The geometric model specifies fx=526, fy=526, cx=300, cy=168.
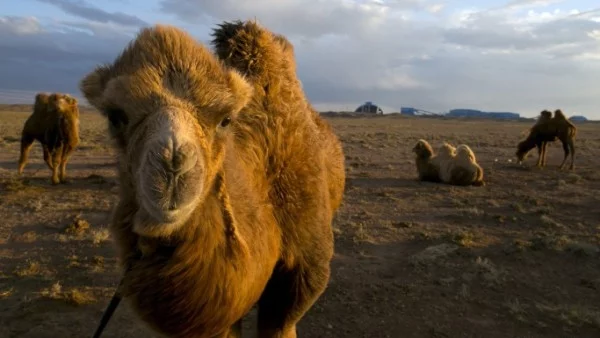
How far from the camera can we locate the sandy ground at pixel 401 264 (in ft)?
18.2

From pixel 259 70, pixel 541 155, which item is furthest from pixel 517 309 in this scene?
pixel 541 155

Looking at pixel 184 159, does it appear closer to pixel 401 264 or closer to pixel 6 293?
pixel 6 293

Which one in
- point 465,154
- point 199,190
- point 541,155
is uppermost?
point 199,190

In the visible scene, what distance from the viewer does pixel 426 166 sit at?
14.7 m

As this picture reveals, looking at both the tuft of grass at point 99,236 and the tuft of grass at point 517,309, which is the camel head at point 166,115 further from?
the tuft of grass at point 99,236

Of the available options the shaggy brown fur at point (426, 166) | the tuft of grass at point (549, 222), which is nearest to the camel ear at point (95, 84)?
the tuft of grass at point (549, 222)

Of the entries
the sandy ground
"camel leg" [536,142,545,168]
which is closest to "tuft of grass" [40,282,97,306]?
the sandy ground

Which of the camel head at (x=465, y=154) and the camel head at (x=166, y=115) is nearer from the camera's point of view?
the camel head at (x=166, y=115)

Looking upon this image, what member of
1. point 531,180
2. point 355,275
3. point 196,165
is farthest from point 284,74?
point 531,180

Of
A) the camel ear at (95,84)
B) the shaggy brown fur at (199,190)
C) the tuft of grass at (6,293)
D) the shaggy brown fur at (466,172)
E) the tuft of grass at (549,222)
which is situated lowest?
the tuft of grass at (6,293)

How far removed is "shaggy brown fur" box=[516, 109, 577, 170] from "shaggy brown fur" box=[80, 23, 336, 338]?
17.0m

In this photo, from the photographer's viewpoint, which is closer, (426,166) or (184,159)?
(184,159)

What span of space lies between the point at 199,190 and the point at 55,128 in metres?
11.4

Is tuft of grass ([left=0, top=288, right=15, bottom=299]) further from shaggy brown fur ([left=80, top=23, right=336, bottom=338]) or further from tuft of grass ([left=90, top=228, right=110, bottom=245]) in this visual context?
shaggy brown fur ([left=80, top=23, right=336, bottom=338])
